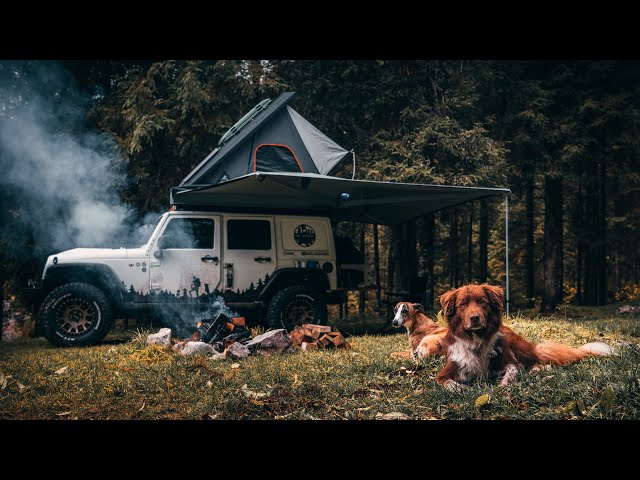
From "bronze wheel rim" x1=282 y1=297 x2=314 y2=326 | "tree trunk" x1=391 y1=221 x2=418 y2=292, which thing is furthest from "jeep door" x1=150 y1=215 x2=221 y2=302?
"tree trunk" x1=391 y1=221 x2=418 y2=292

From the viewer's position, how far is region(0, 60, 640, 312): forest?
962cm

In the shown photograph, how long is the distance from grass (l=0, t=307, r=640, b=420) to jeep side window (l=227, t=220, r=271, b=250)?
6.91 ft

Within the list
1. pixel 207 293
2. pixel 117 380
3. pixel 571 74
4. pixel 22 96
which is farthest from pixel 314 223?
pixel 571 74

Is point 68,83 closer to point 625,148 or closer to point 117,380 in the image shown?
point 117,380

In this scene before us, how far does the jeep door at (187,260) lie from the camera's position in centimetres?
684

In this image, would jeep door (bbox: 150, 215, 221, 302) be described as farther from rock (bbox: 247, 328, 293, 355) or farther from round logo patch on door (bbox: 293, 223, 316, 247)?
rock (bbox: 247, 328, 293, 355)

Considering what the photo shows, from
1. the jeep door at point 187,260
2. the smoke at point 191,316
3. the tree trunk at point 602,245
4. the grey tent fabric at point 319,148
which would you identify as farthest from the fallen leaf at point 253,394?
the tree trunk at point 602,245

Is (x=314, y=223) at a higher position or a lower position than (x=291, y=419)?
higher

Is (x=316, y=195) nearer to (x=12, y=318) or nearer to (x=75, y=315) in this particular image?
(x=75, y=315)

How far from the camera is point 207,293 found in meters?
7.00

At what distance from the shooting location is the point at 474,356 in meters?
3.73

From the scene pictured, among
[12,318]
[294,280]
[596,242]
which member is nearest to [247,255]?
[294,280]

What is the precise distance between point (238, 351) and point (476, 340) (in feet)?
8.61

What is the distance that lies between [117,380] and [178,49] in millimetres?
2691
